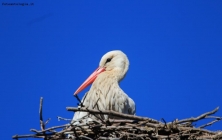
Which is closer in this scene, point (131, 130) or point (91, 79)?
point (131, 130)

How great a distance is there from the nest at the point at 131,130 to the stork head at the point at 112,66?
1.48 m

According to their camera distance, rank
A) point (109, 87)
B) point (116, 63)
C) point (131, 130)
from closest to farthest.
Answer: point (131, 130)
point (109, 87)
point (116, 63)

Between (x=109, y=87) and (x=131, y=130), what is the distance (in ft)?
4.36

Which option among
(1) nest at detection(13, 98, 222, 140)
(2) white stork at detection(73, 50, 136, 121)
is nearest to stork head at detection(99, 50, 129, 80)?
(2) white stork at detection(73, 50, 136, 121)

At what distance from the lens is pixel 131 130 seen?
386cm

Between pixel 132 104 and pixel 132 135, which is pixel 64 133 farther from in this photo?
pixel 132 104

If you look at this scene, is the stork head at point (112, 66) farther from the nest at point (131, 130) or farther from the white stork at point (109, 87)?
the nest at point (131, 130)

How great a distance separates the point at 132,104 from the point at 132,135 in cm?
126

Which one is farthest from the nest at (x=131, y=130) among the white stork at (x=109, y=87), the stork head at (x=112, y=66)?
the stork head at (x=112, y=66)

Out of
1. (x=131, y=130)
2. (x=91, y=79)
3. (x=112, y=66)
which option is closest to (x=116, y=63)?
(x=112, y=66)

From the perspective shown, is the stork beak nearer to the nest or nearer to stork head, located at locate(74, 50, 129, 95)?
stork head, located at locate(74, 50, 129, 95)

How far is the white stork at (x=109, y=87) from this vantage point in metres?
4.98

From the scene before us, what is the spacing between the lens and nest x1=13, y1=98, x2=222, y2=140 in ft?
12.5

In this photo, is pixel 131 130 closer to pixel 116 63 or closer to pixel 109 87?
pixel 109 87
